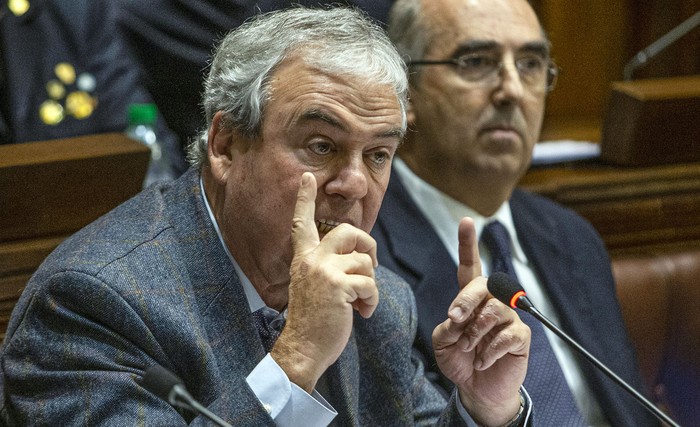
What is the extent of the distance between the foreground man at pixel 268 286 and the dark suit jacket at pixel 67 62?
118 cm

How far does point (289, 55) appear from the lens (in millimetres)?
1500

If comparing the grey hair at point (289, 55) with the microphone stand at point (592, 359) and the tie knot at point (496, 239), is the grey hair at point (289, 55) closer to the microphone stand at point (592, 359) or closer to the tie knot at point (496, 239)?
the microphone stand at point (592, 359)

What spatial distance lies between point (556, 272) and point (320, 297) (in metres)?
1.01

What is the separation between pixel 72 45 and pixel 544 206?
4.87 feet

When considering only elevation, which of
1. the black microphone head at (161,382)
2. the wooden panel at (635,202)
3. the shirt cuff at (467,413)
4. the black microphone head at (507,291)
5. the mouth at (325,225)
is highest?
the black microphone head at (161,382)

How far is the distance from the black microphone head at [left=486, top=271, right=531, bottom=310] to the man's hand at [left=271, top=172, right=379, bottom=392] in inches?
7.1

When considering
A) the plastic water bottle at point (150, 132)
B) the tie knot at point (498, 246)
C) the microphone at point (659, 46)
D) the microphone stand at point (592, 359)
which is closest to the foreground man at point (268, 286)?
the microphone stand at point (592, 359)

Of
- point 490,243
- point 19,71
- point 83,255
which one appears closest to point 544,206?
point 490,243

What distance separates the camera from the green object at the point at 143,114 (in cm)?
277

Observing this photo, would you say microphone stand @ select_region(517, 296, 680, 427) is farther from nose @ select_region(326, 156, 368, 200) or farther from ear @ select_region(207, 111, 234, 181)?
ear @ select_region(207, 111, 234, 181)

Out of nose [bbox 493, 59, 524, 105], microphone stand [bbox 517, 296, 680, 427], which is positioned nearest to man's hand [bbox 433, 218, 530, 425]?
microphone stand [bbox 517, 296, 680, 427]

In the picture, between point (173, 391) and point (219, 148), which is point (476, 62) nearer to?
point (219, 148)

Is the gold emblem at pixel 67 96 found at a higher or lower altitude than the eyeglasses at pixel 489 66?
lower

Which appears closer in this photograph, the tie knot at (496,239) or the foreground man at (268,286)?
the foreground man at (268,286)
